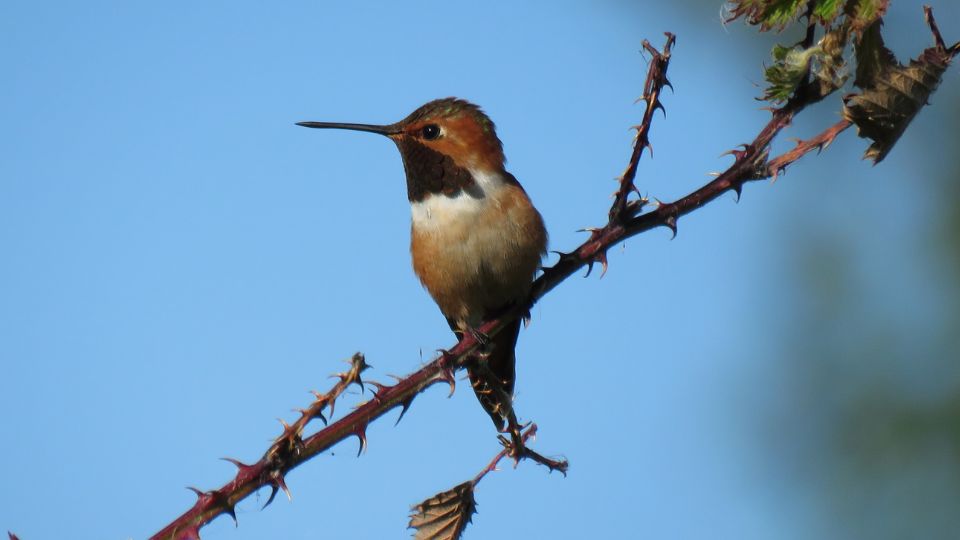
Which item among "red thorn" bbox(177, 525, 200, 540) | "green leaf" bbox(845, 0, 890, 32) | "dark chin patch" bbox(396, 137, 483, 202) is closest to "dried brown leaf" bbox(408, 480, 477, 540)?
"red thorn" bbox(177, 525, 200, 540)

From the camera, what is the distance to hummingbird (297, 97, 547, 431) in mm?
5633

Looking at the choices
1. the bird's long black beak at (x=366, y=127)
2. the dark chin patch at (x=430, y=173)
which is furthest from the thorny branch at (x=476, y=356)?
the dark chin patch at (x=430, y=173)

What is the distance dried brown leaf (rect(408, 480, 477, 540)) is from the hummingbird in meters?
2.17

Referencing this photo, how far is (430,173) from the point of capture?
5.81 m

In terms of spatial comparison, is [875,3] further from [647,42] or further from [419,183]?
[419,183]

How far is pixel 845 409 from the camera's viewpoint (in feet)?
40.2

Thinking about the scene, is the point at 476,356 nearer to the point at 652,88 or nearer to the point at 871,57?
the point at 652,88

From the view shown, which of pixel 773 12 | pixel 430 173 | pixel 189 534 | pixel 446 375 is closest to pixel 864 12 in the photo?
pixel 773 12

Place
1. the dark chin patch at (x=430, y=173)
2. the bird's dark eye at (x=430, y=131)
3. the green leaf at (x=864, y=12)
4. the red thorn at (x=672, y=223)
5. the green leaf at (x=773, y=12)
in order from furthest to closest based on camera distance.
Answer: the bird's dark eye at (x=430, y=131)
the dark chin patch at (x=430, y=173)
the red thorn at (x=672, y=223)
the green leaf at (x=773, y=12)
the green leaf at (x=864, y=12)

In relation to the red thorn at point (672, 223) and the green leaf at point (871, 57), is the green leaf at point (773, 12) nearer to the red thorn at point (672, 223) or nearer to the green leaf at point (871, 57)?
the green leaf at point (871, 57)

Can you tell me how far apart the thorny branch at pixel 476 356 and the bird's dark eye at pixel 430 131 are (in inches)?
98.7

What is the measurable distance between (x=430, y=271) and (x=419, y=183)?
0.47 metres

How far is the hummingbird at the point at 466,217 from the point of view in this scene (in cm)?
563

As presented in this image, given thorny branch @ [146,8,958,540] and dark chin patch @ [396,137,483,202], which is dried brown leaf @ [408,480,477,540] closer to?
thorny branch @ [146,8,958,540]
